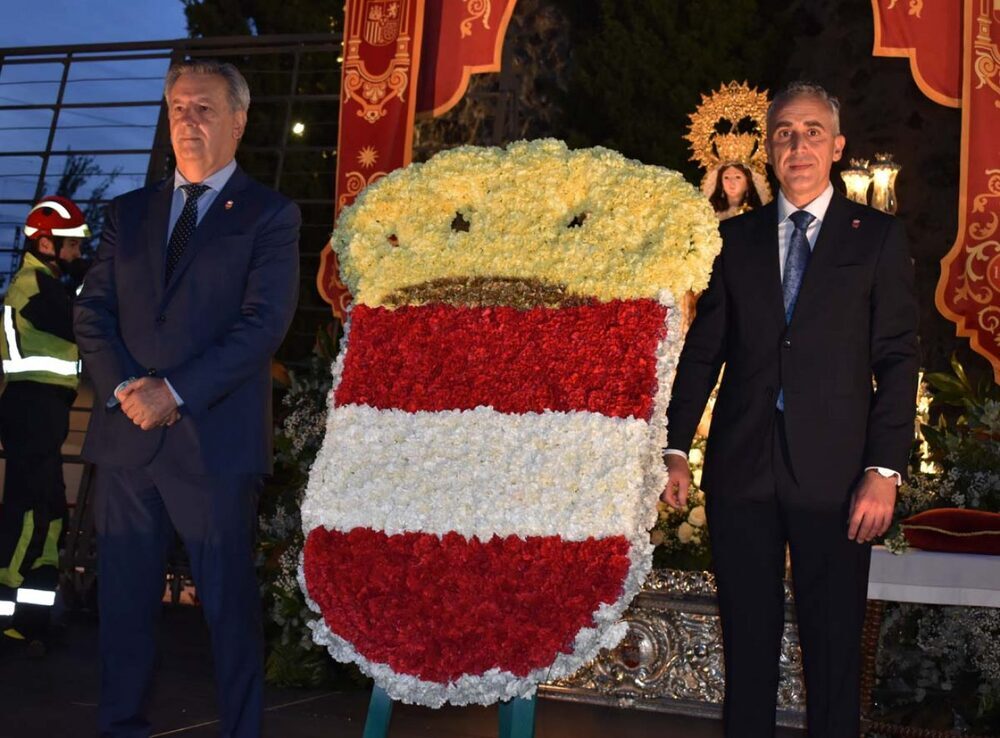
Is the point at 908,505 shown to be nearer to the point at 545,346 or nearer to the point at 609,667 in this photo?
the point at 609,667

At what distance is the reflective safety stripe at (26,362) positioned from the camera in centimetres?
552

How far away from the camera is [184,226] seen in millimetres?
3127

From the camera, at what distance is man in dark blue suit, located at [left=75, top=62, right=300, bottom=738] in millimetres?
2959

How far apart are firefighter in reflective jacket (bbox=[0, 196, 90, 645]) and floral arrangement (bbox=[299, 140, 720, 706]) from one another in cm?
320

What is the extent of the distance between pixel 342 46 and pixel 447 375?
201 inches

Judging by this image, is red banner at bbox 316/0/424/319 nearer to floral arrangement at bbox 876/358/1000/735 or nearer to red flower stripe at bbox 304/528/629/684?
floral arrangement at bbox 876/358/1000/735

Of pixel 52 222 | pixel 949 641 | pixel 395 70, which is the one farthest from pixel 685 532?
pixel 395 70

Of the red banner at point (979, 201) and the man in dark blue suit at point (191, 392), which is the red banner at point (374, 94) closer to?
the red banner at point (979, 201)

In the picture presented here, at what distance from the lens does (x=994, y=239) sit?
6121 mm

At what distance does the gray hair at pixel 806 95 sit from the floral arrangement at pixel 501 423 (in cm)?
29

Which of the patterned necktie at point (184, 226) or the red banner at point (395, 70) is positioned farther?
the red banner at point (395, 70)

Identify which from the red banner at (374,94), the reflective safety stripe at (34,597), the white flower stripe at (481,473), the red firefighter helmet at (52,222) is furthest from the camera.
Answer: the red banner at (374,94)

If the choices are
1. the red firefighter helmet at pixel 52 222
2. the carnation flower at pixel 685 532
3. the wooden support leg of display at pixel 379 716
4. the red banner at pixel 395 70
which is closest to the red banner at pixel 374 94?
the red banner at pixel 395 70

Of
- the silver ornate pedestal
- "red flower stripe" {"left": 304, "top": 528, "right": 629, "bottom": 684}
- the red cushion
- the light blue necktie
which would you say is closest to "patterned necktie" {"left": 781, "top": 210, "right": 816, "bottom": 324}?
the light blue necktie
